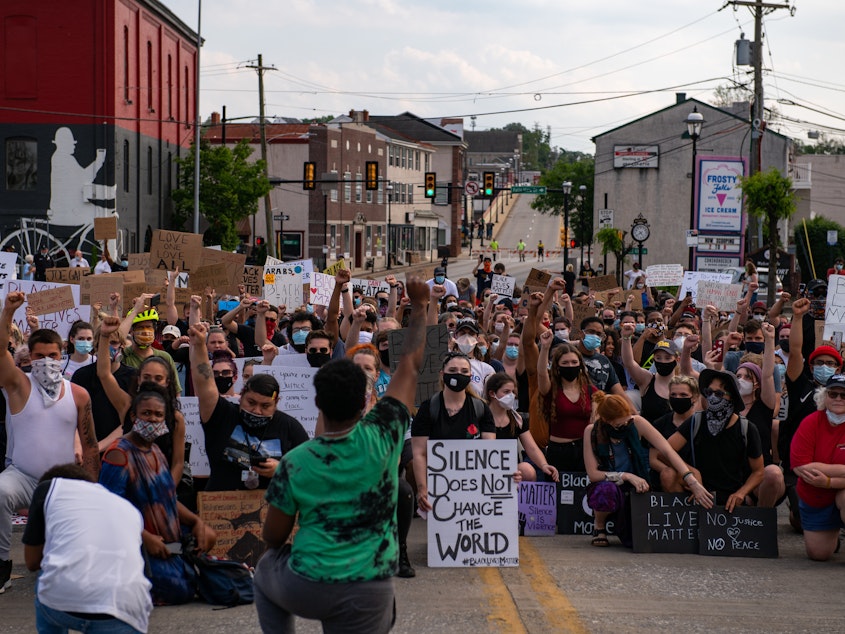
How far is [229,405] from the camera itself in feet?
26.1

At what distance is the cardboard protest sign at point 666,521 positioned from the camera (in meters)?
9.26

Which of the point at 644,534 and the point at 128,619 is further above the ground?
the point at 128,619

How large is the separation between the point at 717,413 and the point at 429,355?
2892mm

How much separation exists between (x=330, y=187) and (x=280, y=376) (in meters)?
65.3

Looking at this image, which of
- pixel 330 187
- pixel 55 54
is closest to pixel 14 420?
pixel 55 54

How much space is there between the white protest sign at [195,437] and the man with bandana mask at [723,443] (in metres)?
3.58

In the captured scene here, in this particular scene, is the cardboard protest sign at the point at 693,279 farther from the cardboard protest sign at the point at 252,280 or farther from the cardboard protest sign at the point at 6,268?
the cardboard protest sign at the point at 6,268

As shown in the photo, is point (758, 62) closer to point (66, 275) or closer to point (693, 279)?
point (693, 279)

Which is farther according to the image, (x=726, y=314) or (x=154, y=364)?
(x=726, y=314)

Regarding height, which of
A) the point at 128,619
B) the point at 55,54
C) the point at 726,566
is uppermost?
the point at 55,54

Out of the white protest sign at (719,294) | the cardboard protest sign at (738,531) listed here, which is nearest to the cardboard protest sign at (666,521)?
the cardboard protest sign at (738,531)

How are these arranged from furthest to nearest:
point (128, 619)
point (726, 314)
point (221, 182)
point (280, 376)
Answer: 1. point (221, 182)
2. point (726, 314)
3. point (280, 376)
4. point (128, 619)

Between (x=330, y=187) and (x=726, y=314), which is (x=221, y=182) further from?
(x=726, y=314)

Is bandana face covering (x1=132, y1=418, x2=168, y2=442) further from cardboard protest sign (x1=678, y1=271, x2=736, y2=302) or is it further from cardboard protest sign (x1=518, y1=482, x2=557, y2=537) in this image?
cardboard protest sign (x1=678, y1=271, x2=736, y2=302)
